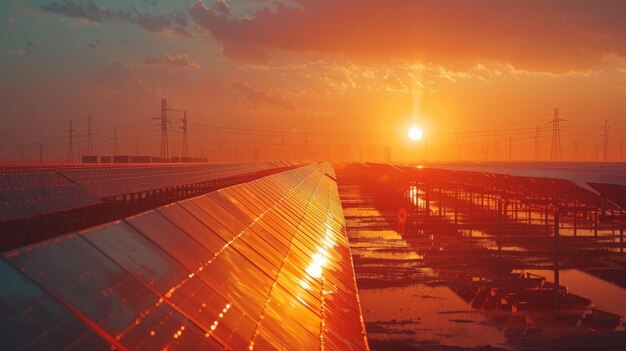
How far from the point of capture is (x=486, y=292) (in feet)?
61.2

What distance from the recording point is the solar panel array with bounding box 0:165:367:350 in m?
3.18

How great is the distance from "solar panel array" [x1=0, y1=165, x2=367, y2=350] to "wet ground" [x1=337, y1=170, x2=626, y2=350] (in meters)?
5.41

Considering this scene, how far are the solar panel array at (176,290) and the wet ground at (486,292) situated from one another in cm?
541

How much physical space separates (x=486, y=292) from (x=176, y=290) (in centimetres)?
1496

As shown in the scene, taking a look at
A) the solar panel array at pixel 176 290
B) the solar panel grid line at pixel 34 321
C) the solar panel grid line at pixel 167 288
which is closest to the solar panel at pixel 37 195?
the solar panel array at pixel 176 290

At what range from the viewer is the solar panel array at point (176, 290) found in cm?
318

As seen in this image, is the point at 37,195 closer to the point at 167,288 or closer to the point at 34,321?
the point at 167,288

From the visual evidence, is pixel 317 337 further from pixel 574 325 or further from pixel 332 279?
pixel 574 325

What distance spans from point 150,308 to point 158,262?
1214 mm

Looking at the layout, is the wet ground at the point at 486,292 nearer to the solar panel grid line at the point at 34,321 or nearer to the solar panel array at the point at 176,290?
the solar panel array at the point at 176,290

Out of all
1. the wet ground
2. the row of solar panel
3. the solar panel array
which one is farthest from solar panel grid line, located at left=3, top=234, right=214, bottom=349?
the row of solar panel

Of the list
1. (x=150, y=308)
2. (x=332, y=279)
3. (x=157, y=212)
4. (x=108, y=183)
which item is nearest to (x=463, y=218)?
(x=108, y=183)

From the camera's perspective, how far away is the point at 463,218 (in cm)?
4303

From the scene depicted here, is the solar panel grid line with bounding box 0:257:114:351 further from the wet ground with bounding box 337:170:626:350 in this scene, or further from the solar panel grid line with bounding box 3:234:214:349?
the wet ground with bounding box 337:170:626:350
